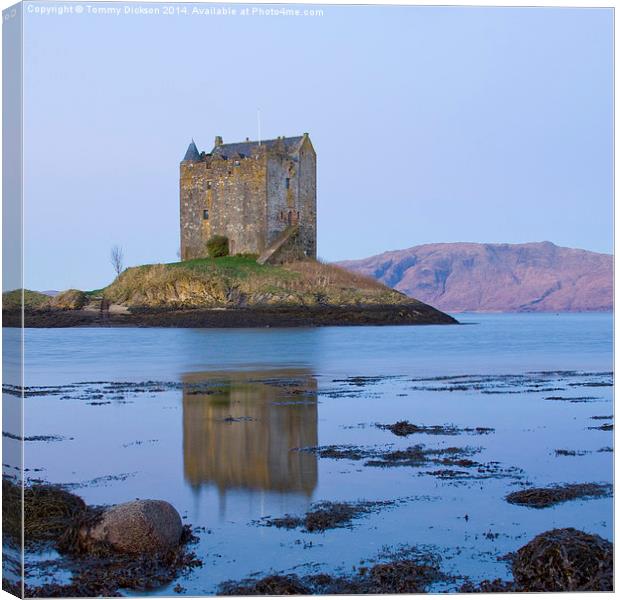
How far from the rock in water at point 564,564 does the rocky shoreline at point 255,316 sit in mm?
32034

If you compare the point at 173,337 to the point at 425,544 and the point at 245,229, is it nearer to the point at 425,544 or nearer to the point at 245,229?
the point at 245,229

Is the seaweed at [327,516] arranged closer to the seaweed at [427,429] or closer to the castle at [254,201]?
the seaweed at [427,429]

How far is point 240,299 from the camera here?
132ft

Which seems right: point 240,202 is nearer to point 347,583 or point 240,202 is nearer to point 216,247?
point 216,247

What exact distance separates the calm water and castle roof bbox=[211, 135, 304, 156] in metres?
16.7

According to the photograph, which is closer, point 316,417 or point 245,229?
point 316,417

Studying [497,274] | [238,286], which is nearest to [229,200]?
[238,286]

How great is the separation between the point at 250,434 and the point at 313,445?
2.85ft

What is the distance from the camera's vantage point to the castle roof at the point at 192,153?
41.8 m

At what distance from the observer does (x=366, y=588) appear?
5.86 metres

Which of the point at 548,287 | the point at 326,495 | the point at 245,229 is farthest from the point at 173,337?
the point at 326,495

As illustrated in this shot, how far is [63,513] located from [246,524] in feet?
4.15

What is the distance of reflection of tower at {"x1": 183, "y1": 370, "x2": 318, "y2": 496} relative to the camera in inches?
325

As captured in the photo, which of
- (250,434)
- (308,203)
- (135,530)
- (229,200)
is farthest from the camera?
(229,200)
